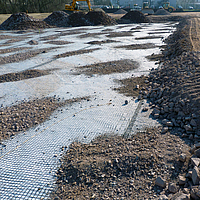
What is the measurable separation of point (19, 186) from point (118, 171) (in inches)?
49.6

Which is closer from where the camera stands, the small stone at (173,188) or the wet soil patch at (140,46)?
the small stone at (173,188)

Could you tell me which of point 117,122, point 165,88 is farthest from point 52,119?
point 165,88

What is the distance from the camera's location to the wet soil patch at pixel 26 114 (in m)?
3.40


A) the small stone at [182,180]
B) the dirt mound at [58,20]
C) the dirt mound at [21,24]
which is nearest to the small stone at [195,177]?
the small stone at [182,180]

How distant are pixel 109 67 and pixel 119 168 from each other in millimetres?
4538

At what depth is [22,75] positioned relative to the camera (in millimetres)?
5867

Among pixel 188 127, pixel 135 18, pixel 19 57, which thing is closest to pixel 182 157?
pixel 188 127

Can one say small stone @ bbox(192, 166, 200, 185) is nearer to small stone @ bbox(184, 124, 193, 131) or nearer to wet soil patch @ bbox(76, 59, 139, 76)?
small stone @ bbox(184, 124, 193, 131)

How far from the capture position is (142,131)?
10.3 ft

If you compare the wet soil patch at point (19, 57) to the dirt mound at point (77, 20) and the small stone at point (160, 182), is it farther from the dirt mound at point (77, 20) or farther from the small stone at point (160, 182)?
the dirt mound at point (77, 20)

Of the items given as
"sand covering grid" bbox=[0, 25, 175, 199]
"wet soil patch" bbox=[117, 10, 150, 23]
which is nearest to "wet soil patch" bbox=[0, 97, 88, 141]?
"sand covering grid" bbox=[0, 25, 175, 199]

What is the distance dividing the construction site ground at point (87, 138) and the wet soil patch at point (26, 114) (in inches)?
0.7

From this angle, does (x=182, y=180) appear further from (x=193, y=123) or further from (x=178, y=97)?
(x=178, y=97)

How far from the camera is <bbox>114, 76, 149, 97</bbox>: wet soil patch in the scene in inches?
183
